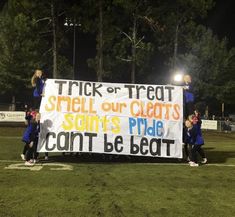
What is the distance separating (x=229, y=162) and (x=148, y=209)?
6.36 metres

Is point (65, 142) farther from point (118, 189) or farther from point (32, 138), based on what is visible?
point (118, 189)

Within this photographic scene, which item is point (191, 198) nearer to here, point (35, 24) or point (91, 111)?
point (91, 111)

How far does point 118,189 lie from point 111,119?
352 cm

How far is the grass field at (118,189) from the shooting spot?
7238mm

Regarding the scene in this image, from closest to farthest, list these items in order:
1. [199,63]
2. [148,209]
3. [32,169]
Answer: [148,209]
[32,169]
[199,63]

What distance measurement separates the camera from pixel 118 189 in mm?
8773

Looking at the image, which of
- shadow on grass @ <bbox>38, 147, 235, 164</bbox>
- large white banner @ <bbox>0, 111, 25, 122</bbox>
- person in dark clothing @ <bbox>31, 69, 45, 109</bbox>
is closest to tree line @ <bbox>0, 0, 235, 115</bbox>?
large white banner @ <bbox>0, 111, 25, 122</bbox>

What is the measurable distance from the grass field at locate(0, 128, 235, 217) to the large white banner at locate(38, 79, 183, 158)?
18.3 inches

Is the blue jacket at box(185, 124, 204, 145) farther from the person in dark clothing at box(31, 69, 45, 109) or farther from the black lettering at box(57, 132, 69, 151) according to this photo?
the person in dark clothing at box(31, 69, 45, 109)

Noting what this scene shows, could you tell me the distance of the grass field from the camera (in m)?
7.24

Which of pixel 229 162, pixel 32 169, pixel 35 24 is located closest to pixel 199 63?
pixel 35 24

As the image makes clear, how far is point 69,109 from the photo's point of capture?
472 inches

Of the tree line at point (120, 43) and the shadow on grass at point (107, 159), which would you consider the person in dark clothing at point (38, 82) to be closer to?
the shadow on grass at point (107, 159)

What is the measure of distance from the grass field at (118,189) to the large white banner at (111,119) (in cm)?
46
